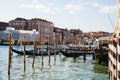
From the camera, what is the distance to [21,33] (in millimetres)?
93938

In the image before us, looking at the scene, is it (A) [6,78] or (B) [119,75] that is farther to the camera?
→ (A) [6,78]

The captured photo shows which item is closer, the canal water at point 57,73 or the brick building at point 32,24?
the canal water at point 57,73

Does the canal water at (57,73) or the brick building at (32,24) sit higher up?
the brick building at (32,24)

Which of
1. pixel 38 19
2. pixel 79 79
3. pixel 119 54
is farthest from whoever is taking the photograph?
pixel 38 19

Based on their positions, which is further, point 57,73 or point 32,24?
point 32,24

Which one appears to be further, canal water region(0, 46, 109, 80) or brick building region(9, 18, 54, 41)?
brick building region(9, 18, 54, 41)

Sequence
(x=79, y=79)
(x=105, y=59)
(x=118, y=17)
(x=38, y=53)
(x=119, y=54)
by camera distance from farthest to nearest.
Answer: (x=38, y=53) → (x=105, y=59) → (x=79, y=79) → (x=118, y=17) → (x=119, y=54)

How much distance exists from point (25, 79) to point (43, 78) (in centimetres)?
105

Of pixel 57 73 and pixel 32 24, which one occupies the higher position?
pixel 32 24

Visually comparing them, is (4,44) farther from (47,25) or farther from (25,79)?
(25,79)

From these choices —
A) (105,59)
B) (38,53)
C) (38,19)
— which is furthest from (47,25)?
(105,59)

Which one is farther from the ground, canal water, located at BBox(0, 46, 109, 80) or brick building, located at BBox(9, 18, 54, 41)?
brick building, located at BBox(9, 18, 54, 41)

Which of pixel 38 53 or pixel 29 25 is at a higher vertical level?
pixel 29 25

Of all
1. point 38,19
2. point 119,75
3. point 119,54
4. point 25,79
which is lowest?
point 25,79
